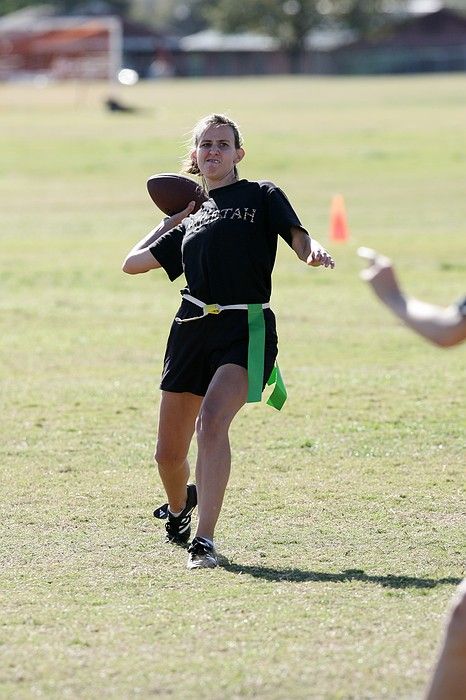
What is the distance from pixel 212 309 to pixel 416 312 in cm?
254

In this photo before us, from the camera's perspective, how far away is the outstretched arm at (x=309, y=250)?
6.03 m

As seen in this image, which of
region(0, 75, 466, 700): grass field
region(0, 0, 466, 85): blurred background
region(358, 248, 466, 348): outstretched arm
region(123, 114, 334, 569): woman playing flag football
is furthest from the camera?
region(0, 0, 466, 85): blurred background

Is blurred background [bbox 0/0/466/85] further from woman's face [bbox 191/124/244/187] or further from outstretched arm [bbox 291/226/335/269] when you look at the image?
outstretched arm [bbox 291/226/335/269]

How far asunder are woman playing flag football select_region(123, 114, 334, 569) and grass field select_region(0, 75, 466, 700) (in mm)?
511

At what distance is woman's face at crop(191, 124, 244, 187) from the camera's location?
6.47 metres

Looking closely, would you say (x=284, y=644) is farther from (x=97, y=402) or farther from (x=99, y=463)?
(x=97, y=402)

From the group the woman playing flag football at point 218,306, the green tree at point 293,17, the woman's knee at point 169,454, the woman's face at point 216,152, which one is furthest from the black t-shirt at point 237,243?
the green tree at point 293,17

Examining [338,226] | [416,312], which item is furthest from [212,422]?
[338,226]

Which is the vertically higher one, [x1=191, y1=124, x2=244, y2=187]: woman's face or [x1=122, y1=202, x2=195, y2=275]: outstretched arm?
[x1=191, y1=124, x2=244, y2=187]: woman's face

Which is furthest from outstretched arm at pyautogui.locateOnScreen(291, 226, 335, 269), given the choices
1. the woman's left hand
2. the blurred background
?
the blurred background

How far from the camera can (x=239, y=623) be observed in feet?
17.5

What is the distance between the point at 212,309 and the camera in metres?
6.40

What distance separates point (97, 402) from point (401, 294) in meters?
6.40

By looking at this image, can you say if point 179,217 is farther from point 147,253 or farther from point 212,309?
point 212,309
